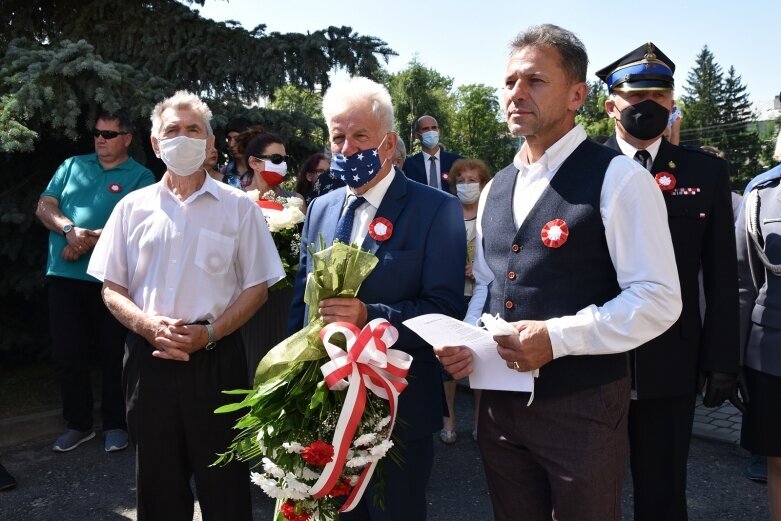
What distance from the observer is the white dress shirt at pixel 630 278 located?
80.6 inches

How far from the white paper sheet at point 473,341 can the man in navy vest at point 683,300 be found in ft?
2.65

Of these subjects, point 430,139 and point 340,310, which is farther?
point 430,139

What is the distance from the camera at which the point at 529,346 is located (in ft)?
6.78

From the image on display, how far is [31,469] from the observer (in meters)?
4.87

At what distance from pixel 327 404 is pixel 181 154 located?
1.50m

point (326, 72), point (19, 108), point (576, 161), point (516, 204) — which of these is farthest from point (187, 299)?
point (326, 72)

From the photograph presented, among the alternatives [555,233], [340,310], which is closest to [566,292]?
[555,233]

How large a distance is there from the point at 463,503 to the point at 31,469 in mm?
3061

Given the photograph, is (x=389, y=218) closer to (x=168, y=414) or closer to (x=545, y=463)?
(x=545, y=463)

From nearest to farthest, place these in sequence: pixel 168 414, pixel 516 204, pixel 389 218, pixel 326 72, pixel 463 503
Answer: pixel 516 204, pixel 389 218, pixel 168 414, pixel 463 503, pixel 326 72

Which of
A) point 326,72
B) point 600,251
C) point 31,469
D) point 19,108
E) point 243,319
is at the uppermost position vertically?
point 326,72

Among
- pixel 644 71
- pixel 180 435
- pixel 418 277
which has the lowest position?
pixel 180 435

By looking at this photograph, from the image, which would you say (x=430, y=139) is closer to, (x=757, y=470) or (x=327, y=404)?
(x=757, y=470)

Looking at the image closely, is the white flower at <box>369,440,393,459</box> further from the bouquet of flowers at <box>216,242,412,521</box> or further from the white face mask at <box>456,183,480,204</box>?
the white face mask at <box>456,183,480,204</box>
